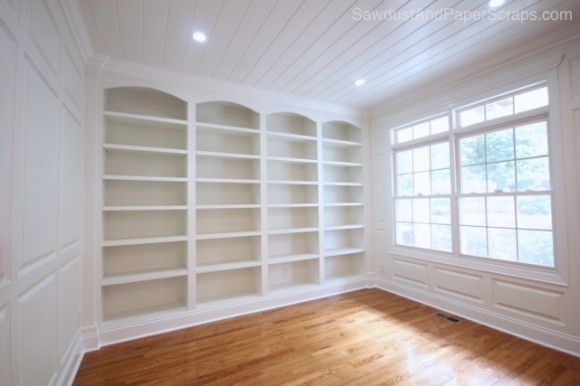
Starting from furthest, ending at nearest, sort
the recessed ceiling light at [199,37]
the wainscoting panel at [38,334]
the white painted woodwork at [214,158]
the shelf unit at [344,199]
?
the shelf unit at [344,199] < the recessed ceiling light at [199,37] < the white painted woodwork at [214,158] < the wainscoting panel at [38,334]

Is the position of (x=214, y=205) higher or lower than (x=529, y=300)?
higher

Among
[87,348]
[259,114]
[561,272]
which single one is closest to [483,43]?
[561,272]

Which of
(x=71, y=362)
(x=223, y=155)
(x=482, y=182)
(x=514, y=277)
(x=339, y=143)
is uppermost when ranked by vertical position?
(x=339, y=143)

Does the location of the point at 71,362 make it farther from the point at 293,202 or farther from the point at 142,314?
the point at 293,202

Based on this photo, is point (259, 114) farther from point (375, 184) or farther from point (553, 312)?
point (553, 312)

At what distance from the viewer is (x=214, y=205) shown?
10.2 feet

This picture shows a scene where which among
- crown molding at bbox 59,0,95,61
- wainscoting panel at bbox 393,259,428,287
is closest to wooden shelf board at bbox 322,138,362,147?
wainscoting panel at bbox 393,259,428,287

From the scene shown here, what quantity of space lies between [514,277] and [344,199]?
2.42 metres

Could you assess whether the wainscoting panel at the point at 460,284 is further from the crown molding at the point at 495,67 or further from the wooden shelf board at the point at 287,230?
the crown molding at the point at 495,67

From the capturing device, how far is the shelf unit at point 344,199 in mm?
4309

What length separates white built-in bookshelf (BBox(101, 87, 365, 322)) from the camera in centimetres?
292

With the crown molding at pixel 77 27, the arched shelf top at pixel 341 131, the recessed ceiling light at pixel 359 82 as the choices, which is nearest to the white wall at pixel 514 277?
the arched shelf top at pixel 341 131

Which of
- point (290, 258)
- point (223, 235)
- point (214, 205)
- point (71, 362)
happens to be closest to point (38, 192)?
point (71, 362)

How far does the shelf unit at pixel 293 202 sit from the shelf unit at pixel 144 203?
48.9 inches
